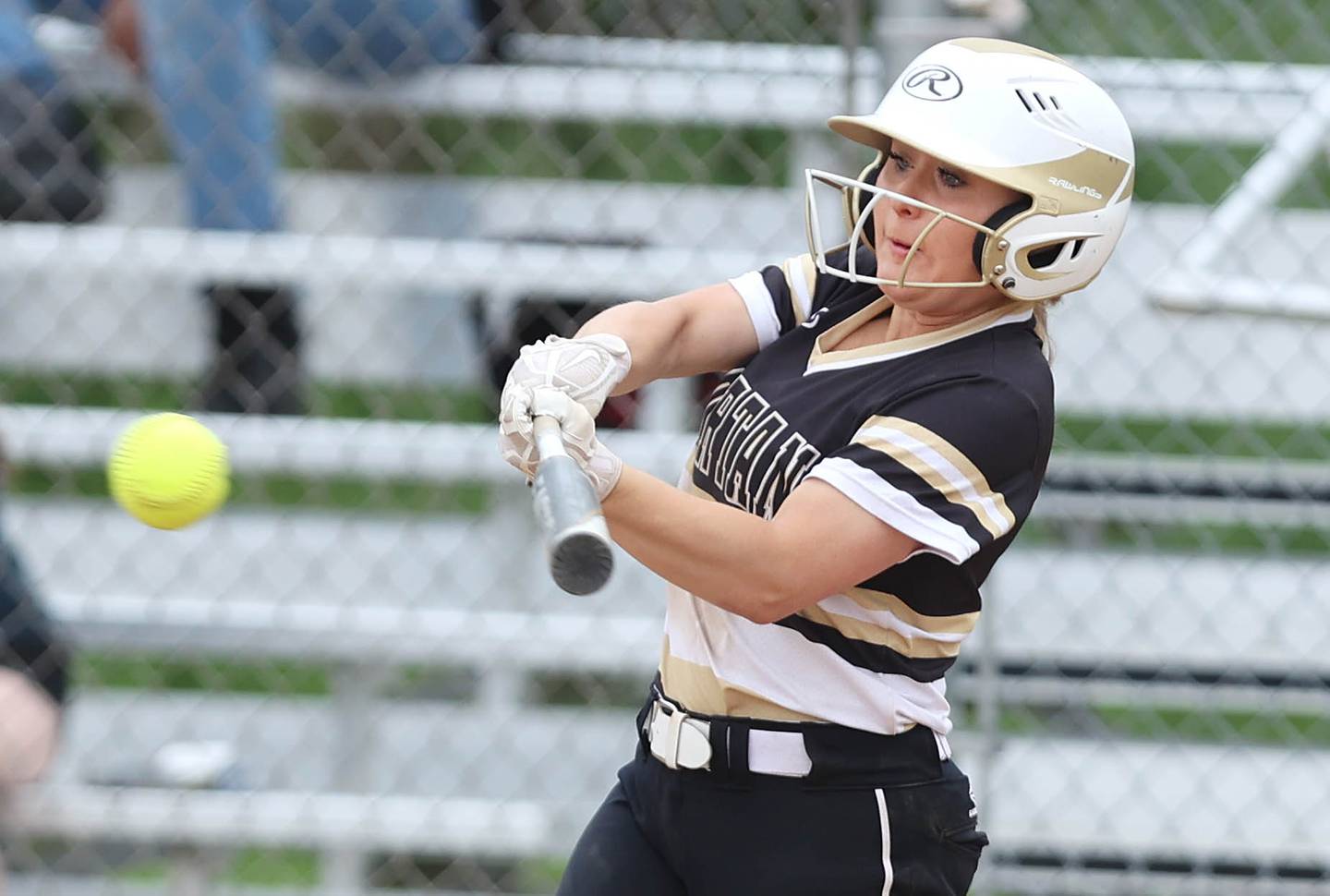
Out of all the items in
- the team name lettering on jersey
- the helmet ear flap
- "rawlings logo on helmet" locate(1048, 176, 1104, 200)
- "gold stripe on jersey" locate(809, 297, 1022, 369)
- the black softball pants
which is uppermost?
"rawlings logo on helmet" locate(1048, 176, 1104, 200)

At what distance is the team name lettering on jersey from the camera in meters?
1.81

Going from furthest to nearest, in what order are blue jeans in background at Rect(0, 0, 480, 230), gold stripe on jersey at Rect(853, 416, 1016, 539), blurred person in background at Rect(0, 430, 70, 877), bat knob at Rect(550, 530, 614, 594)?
1. blue jeans in background at Rect(0, 0, 480, 230)
2. blurred person in background at Rect(0, 430, 70, 877)
3. gold stripe on jersey at Rect(853, 416, 1016, 539)
4. bat knob at Rect(550, 530, 614, 594)

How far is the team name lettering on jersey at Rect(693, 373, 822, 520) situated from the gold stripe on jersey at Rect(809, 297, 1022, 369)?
0.09 meters

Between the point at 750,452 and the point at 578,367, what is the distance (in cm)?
22

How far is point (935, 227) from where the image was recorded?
5.72 ft

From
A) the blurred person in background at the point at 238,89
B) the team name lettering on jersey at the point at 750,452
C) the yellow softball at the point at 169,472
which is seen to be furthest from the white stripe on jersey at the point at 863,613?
the blurred person in background at the point at 238,89

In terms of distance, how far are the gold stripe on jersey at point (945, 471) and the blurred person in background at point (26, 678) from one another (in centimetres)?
200

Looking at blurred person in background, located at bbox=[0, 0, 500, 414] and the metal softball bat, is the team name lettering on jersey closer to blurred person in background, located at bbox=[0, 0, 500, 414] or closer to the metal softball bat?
the metal softball bat

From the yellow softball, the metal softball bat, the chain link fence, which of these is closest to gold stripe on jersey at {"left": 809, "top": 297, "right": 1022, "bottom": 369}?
the metal softball bat

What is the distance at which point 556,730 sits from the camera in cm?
369

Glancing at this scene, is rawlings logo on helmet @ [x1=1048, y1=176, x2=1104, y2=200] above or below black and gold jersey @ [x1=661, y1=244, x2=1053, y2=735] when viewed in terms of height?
above

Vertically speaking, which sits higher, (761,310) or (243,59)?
(243,59)

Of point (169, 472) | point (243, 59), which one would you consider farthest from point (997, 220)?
point (243, 59)

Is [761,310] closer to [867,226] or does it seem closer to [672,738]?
[867,226]
